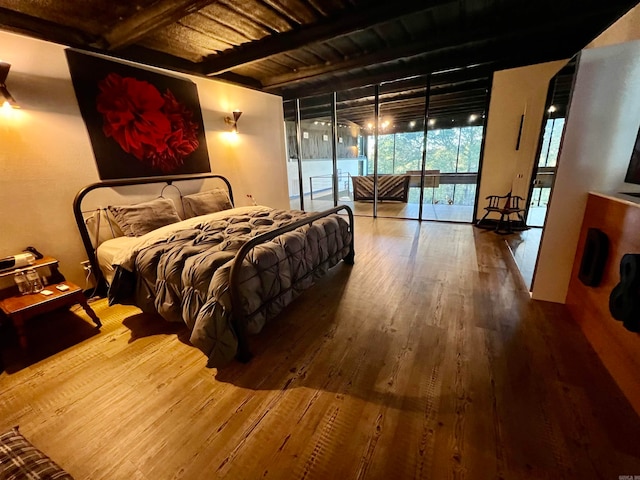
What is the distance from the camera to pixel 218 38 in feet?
10.3

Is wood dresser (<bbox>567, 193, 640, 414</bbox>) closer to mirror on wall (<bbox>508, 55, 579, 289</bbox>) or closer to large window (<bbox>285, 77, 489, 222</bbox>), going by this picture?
mirror on wall (<bbox>508, 55, 579, 289</bbox>)

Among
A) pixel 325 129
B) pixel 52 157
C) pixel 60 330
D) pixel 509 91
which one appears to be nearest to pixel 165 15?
pixel 52 157

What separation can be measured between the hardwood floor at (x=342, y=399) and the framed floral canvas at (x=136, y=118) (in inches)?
68.6

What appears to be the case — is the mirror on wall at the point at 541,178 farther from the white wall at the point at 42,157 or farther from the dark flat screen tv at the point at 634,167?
the white wall at the point at 42,157

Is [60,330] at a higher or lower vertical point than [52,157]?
lower

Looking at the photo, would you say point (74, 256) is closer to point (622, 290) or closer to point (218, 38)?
point (218, 38)

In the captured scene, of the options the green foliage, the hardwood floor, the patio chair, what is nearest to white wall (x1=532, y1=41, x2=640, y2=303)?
the hardwood floor

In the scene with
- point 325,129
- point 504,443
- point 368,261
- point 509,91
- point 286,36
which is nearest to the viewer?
point 504,443

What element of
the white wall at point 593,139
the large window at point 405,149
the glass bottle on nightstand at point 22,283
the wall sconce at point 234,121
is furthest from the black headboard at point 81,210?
the white wall at point 593,139

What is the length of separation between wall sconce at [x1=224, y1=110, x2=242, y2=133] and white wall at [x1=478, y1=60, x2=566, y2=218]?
4249 millimetres

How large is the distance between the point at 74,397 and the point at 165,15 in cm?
301

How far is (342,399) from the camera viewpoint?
151 centimetres

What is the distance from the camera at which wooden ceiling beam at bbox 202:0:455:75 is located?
243cm


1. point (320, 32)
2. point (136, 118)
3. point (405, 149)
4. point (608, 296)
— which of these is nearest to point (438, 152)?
point (405, 149)
